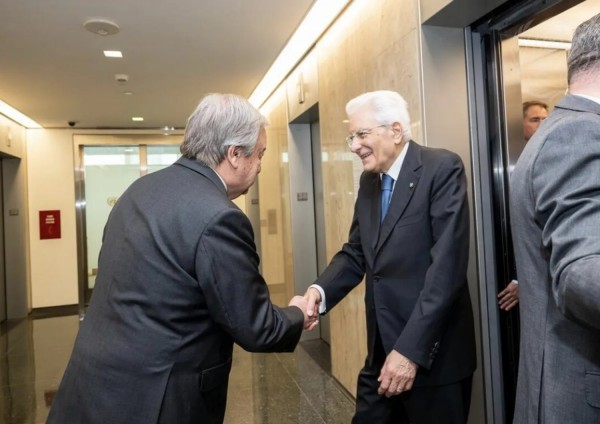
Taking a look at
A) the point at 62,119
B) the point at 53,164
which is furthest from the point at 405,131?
the point at 53,164

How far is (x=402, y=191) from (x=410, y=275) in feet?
1.02

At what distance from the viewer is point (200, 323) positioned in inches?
50.0

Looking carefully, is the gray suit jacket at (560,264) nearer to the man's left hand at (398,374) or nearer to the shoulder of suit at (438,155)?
the man's left hand at (398,374)

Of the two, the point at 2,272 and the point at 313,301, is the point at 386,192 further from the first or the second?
the point at 2,272

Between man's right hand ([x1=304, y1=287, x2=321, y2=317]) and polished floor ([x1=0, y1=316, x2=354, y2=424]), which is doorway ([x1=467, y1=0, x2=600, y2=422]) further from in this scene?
polished floor ([x1=0, y1=316, x2=354, y2=424])

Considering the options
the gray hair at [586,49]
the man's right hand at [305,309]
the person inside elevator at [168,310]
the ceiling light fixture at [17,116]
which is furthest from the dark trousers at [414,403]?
the ceiling light fixture at [17,116]

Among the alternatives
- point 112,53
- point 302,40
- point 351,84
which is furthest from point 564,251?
point 112,53

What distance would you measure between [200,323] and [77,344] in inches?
15.4

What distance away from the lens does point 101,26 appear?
3469 millimetres

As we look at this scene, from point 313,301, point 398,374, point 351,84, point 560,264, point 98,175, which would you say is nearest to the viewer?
point 560,264

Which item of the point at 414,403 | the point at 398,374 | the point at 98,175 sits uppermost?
the point at 98,175

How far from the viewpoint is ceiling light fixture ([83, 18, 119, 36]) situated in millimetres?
3385

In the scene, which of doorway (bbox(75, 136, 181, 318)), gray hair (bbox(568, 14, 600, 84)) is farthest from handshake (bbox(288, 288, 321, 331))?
doorway (bbox(75, 136, 181, 318))

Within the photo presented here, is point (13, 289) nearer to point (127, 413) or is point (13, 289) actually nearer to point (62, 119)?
point (62, 119)
